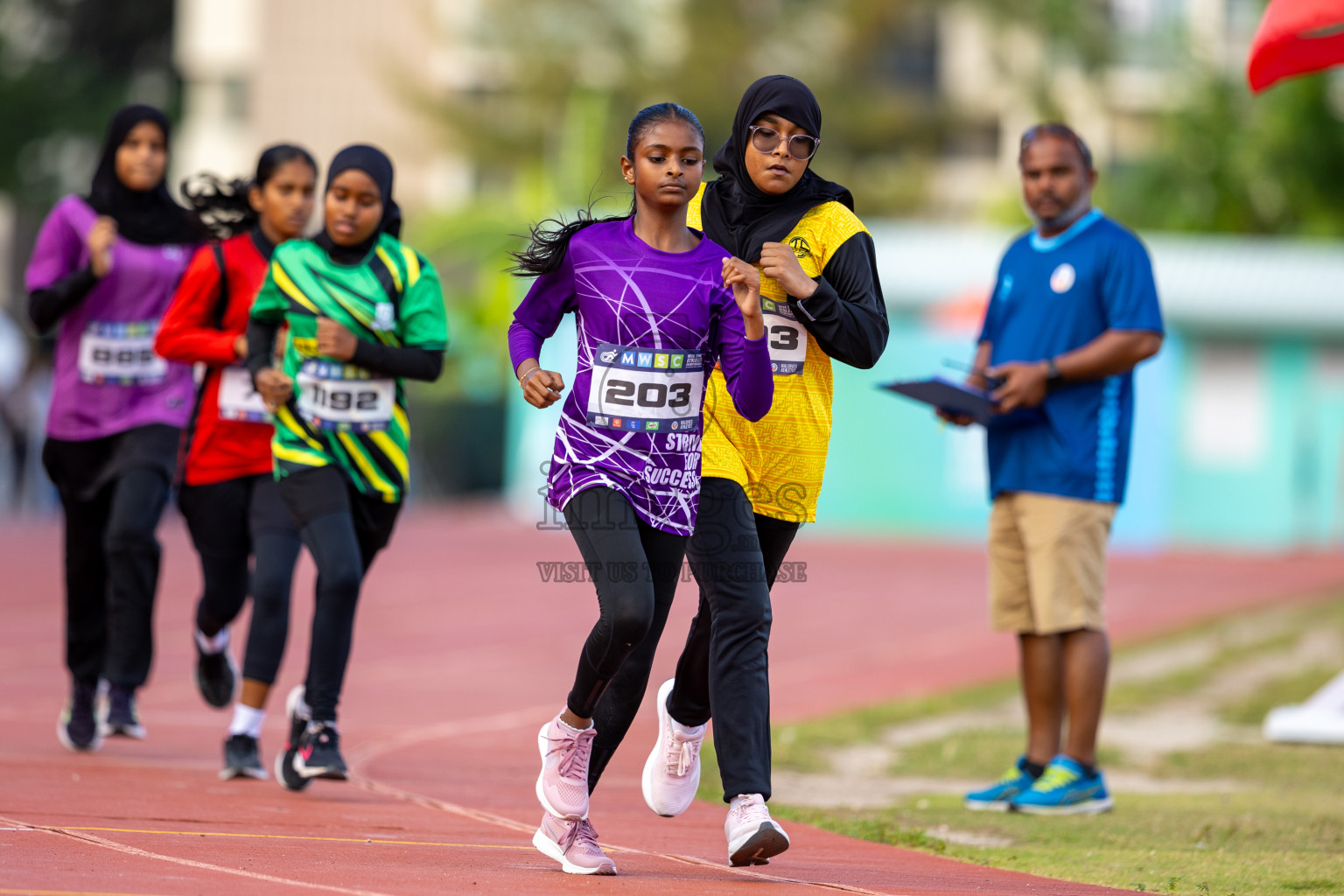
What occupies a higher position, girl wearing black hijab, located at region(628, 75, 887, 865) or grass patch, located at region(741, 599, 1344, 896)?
girl wearing black hijab, located at region(628, 75, 887, 865)

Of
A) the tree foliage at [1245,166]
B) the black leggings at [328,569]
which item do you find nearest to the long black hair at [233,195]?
the black leggings at [328,569]

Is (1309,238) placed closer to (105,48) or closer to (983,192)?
(983,192)

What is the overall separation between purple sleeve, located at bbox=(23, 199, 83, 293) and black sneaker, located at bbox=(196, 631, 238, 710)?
5.07 feet

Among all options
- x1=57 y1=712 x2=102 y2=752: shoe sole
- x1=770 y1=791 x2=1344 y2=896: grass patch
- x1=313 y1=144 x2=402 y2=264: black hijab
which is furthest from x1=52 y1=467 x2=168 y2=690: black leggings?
x1=770 y1=791 x2=1344 y2=896: grass patch

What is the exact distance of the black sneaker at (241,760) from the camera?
6297 mm

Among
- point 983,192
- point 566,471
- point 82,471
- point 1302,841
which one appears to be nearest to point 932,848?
point 1302,841

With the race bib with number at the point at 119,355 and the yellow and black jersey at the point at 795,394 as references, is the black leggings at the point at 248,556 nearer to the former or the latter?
the race bib with number at the point at 119,355

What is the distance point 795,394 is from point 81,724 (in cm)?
344

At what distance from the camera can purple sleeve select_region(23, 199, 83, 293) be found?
7.27 metres

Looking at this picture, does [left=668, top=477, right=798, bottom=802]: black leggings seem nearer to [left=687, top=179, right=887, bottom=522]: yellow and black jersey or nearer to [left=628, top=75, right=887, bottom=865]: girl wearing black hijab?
[left=628, top=75, right=887, bottom=865]: girl wearing black hijab

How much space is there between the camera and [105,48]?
49500 mm

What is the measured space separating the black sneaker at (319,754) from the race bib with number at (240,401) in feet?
4.30

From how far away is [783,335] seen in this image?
5098mm

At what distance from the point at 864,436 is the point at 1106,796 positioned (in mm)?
21586
